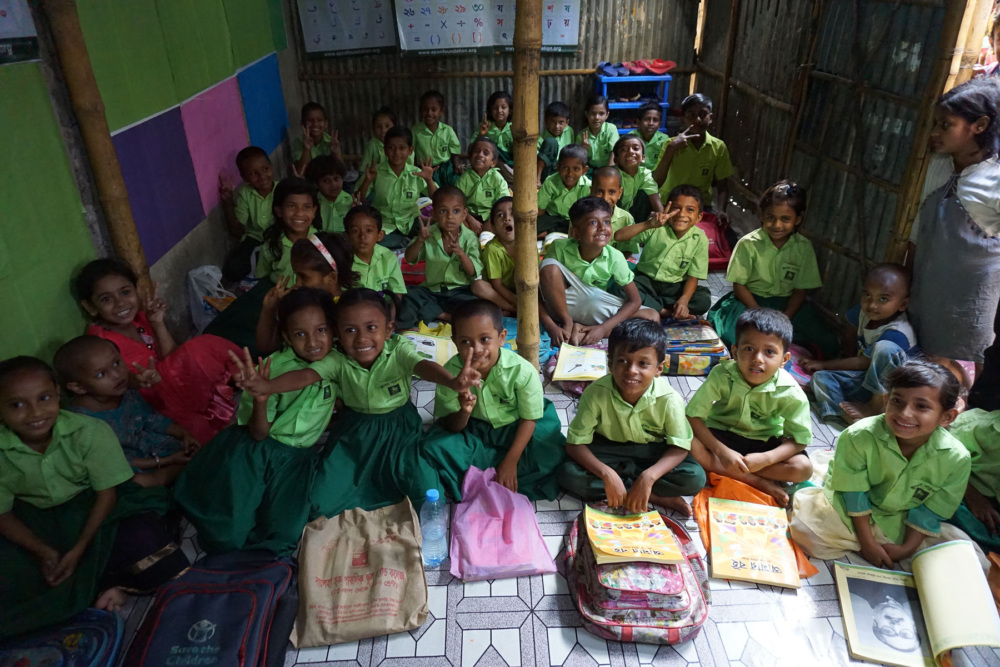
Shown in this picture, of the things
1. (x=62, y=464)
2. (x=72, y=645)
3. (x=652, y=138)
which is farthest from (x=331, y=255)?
(x=652, y=138)

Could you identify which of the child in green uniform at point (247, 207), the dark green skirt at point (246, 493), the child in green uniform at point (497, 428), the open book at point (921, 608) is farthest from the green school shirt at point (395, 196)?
the open book at point (921, 608)

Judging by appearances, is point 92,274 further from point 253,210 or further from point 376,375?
point 253,210

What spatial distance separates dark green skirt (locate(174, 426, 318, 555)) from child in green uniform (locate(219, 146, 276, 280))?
6.66 ft

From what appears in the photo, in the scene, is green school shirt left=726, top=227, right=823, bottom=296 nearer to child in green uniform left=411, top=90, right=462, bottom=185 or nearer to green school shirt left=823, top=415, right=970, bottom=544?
green school shirt left=823, top=415, right=970, bottom=544

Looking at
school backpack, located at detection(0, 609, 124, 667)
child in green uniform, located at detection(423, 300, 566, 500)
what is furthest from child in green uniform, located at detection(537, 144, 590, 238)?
school backpack, located at detection(0, 609, 124, 667)

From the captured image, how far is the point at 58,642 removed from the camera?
1934 millimetres

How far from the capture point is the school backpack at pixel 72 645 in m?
1.87

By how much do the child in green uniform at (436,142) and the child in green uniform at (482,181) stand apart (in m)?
0.98

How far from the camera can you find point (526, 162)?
2.46m

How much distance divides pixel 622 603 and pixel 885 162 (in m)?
2.72

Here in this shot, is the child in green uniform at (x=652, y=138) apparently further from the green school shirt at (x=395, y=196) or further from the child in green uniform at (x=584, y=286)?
the child in green uniform at (x=584, y=286)

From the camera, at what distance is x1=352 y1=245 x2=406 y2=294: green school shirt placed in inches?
139

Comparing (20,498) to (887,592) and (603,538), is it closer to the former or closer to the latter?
(603,538)

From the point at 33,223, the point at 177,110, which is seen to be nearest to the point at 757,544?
the point at 33,223
